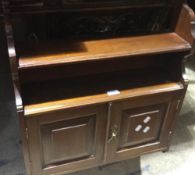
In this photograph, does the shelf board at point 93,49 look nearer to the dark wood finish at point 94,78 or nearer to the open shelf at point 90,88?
the dark wood finish at point 94,78

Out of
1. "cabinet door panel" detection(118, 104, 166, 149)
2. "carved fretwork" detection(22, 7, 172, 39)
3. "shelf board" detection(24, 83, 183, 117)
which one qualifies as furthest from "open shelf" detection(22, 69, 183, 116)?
"carved fretwork" detection(22, 7, 172, 39)

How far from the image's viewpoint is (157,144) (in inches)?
58.3

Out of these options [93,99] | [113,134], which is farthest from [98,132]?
[93,99]

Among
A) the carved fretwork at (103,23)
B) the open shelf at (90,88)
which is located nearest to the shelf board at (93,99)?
the open shelf at (90,88)

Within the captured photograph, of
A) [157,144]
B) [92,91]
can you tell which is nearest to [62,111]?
[92,91]

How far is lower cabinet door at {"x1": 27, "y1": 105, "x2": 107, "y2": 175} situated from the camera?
1.15 meters

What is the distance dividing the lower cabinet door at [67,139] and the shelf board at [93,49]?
222 mm

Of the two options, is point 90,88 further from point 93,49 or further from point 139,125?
point 139,125

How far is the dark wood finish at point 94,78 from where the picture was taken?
43.9 inches

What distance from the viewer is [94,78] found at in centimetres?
133

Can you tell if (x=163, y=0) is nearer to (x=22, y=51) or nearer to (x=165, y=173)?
(x=22, y=51)

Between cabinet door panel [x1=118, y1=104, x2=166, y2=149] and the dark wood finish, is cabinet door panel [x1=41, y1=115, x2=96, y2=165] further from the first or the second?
cabinet door panel [x1=118, y1=104, x2=166, y2=149]

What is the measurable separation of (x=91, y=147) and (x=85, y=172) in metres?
0.22

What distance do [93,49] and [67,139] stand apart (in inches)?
16.9
